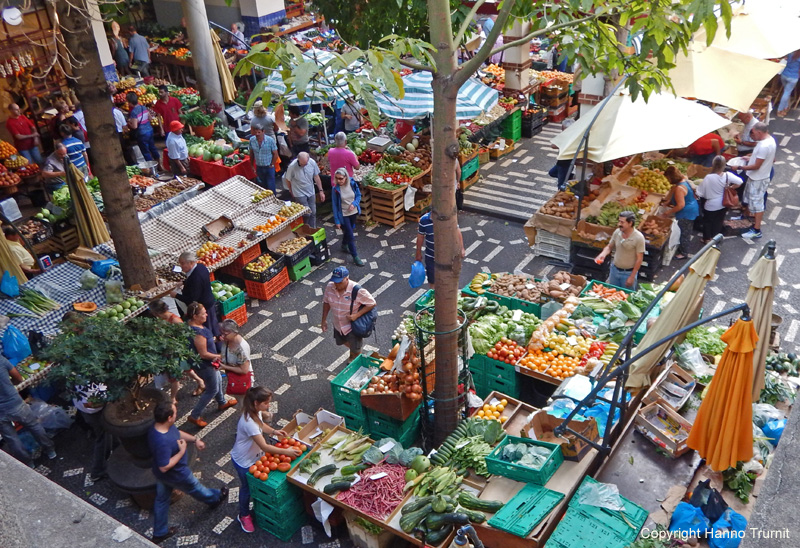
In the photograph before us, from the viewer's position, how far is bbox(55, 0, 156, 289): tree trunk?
7668 mm

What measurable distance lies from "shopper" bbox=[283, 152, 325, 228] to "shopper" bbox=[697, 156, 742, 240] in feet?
20.2

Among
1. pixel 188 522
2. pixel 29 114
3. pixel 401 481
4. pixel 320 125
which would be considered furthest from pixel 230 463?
pixel 29 114

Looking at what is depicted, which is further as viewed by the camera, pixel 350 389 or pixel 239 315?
pixel 239 315

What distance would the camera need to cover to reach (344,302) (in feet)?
27.0

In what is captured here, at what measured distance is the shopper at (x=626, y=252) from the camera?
8.79 metres

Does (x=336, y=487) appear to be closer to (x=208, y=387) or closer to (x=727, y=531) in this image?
(x=208, y=387)

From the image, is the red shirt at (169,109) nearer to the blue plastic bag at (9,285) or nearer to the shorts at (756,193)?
the blue plastic bag at (9,285)

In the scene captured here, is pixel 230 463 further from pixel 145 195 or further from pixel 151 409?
pixel 145 195

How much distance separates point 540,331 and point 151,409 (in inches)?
171

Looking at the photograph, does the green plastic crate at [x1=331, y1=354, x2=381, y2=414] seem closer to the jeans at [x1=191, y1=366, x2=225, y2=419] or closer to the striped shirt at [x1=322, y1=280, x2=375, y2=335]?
the striped shirt at [x1=322, y1=280, x2=375, y2=335]

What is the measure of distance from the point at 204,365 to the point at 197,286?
4.21 feet

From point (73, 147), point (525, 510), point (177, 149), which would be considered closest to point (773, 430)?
point (525, 510)

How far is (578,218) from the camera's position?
10453mm

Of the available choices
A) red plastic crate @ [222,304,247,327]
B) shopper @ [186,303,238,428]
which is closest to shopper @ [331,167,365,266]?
red plastic crate @ [222,304,247,327]
